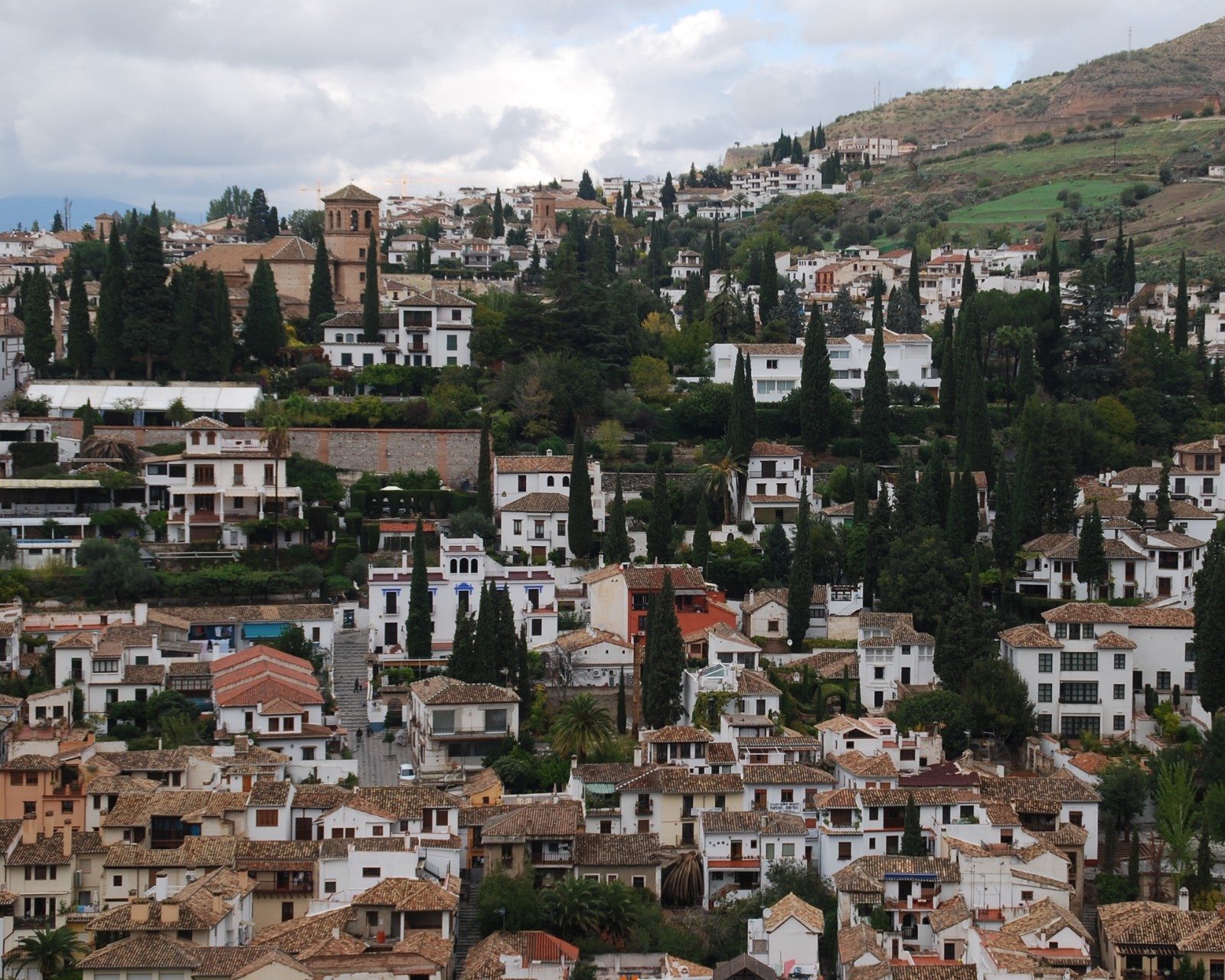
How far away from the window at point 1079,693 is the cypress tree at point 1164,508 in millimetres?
7999

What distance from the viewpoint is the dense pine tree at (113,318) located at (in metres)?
59.4

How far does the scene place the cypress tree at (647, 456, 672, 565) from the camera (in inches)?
2032

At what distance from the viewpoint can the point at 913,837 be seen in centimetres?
3784

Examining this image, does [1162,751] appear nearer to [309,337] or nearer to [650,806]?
[650,806]

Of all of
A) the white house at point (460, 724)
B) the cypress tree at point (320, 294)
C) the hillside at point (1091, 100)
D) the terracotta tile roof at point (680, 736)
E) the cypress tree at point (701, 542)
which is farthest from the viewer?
the hillside at point (1091, 100)

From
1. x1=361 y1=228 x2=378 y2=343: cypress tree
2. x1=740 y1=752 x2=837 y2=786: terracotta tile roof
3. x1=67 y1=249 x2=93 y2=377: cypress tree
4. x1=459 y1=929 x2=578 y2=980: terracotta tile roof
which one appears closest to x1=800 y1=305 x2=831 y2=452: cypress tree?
x1=361 y1=228 x2=378 y2=343: cypress tree

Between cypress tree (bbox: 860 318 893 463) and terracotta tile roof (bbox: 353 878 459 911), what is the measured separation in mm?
25310

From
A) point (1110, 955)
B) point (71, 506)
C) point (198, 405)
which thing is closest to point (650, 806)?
point (1110, 955)

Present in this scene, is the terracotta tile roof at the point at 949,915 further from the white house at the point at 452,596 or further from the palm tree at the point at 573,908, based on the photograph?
the white house at the point at 452,596

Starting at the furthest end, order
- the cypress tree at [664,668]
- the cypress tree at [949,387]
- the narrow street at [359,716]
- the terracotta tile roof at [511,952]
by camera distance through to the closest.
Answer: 1. the cypress tree at [949,387]
2. the cypress tree at [664,668]
3. the narrow street at [359,716]
4. the terracotta tile roof at [511,952]

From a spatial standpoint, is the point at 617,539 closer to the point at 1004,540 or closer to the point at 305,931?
the point at 1004,540

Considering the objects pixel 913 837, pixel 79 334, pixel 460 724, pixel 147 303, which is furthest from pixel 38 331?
pixel 913 837

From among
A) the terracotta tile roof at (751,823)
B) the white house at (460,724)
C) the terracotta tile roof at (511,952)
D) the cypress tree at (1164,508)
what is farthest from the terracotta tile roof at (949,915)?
the cypress tree at (1164,508)

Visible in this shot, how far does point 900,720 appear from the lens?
43.2 m
